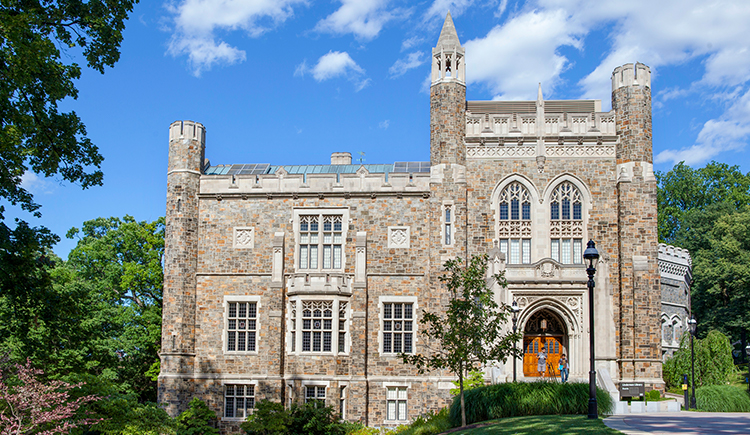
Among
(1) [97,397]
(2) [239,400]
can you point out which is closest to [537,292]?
(2) [239,400]

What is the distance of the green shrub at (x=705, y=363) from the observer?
31.5 meters

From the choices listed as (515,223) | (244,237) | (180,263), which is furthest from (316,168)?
(515,223)

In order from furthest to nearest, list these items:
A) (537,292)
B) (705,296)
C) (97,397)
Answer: (705,296), (537,292), (97,397)

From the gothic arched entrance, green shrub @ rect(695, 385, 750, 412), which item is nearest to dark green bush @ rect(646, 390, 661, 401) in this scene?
green shrub @ rect(695, 385, 750, 412)

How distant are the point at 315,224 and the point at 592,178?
1103 cm

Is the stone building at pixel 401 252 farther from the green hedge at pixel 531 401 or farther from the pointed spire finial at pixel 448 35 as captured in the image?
the green hedge at pixel 531 401

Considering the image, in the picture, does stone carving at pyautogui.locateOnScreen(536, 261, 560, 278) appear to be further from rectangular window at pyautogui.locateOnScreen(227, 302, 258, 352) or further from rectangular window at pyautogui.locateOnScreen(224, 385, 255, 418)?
rectangular window at pyautogui.locateOnScreen(224, 385, 255, 418)

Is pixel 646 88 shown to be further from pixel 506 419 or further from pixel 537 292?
pixel 506 419

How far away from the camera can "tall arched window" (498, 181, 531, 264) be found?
27.2 metres

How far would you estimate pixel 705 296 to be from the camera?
44031 mm

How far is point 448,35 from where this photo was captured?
1129 inches

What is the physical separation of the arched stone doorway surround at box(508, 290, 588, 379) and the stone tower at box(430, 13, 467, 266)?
2.96 meters

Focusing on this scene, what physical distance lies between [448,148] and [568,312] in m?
7.69

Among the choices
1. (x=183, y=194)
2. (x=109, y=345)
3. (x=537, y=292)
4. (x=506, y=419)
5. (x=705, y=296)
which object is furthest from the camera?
(x=705, y=296)
